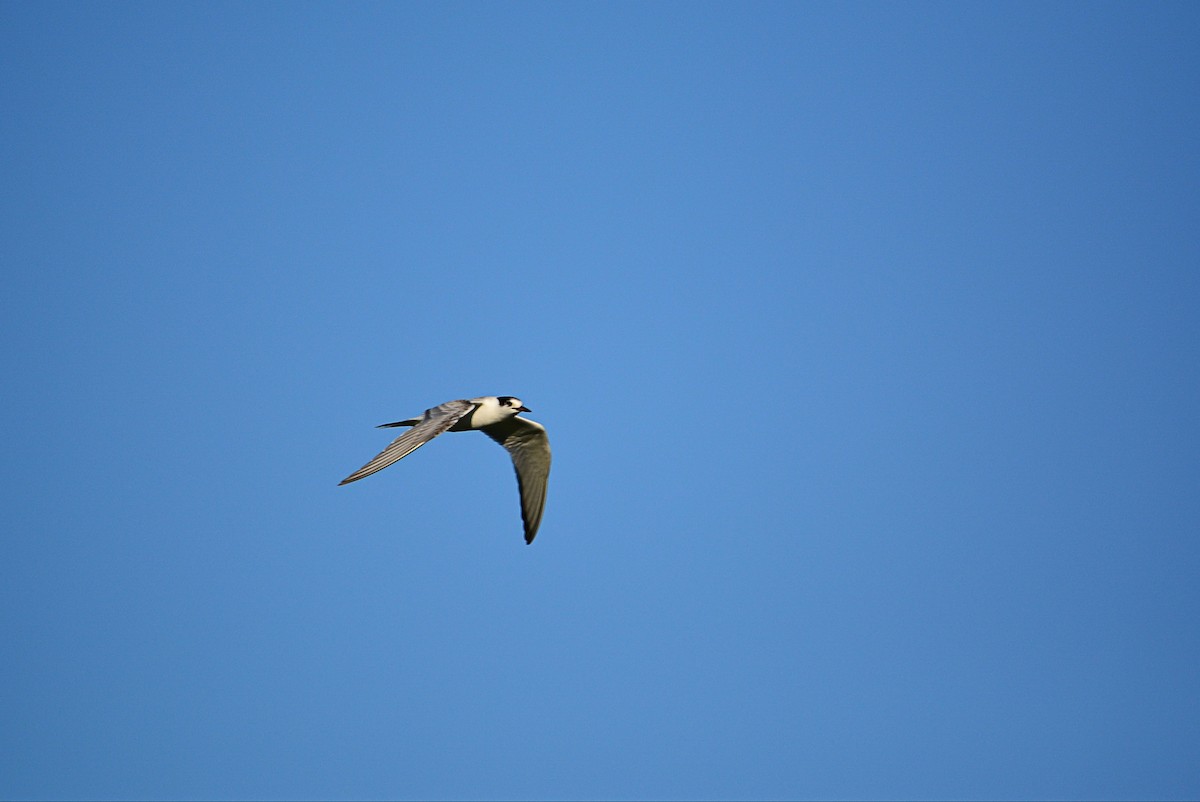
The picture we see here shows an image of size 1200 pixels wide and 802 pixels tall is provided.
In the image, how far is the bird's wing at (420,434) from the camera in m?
12.7

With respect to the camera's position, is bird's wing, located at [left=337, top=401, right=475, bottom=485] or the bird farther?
the bird

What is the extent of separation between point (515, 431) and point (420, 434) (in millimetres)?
4428

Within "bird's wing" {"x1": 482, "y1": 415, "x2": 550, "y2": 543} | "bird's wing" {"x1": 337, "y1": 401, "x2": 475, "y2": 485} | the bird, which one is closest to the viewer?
"bird's wing" {"x1": 337, "y1": 401, "x2": 475, "y2": 485}

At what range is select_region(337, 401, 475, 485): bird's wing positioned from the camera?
12.7 meters

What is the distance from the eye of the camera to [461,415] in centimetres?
1633

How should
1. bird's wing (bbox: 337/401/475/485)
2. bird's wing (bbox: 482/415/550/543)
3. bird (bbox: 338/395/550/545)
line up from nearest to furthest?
bird's wing (bbox: 337/401/475/485)
bird (bbox: 338/395/550/545)
bird's wing (bbox: 482/415/550/543)

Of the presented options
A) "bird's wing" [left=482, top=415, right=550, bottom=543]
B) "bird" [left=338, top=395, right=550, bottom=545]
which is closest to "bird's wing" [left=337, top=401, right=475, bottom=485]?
"bird" [left=338, top=395, right=550, bottom=545]

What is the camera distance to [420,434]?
1431 centimetres

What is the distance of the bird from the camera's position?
54.4ft

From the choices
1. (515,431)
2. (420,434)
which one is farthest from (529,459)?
(420,434)

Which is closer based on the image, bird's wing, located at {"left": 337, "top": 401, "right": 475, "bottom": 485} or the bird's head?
bird's wing, located at {"left": 337, "top": 401, "right": 475, "bottom": 485}

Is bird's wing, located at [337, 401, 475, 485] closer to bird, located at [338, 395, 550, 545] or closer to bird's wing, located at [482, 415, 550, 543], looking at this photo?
bird, located at [338, 395, 550, 545]

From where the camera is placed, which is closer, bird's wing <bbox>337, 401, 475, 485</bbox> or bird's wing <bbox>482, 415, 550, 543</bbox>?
bird's wing <bbox>337, 401, 475, 485</bbox>

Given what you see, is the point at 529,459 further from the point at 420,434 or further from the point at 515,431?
the point at 420,434
